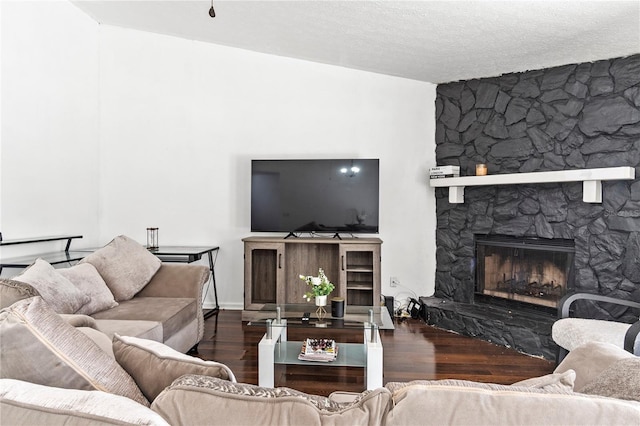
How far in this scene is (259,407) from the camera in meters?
0.68

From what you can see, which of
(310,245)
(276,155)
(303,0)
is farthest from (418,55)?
(310,245)

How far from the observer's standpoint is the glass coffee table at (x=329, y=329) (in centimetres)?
237

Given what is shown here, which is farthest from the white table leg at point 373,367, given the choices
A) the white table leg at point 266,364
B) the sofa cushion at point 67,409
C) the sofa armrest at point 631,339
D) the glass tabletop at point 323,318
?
the sofa cushion at point 67,409

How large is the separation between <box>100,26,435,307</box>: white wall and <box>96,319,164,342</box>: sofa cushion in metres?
2.16

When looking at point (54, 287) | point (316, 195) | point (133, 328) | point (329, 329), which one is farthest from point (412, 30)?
point (54, 287)

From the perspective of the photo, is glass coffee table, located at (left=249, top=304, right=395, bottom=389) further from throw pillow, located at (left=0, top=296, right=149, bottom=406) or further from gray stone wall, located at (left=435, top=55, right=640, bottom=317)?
gray stone wall, located at (left=435, top=55, right=640, bottom=317)

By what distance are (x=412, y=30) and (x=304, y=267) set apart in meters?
2.60

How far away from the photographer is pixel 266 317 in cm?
278

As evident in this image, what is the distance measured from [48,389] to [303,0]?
10.4ft

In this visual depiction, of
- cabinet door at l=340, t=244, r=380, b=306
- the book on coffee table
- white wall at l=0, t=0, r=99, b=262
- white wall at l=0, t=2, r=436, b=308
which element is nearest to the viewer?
the book on coffee table

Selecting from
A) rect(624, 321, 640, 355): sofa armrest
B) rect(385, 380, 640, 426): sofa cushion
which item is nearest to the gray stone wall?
rect(624, 321, 640, 355): sofa armrest

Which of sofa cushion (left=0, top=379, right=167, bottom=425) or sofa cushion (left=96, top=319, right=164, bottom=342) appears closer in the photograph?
sofa cushion (left=0, top=379, right=167, bottom=425)

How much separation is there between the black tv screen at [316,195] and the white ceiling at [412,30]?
1161 mm

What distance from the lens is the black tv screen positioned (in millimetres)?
4238
